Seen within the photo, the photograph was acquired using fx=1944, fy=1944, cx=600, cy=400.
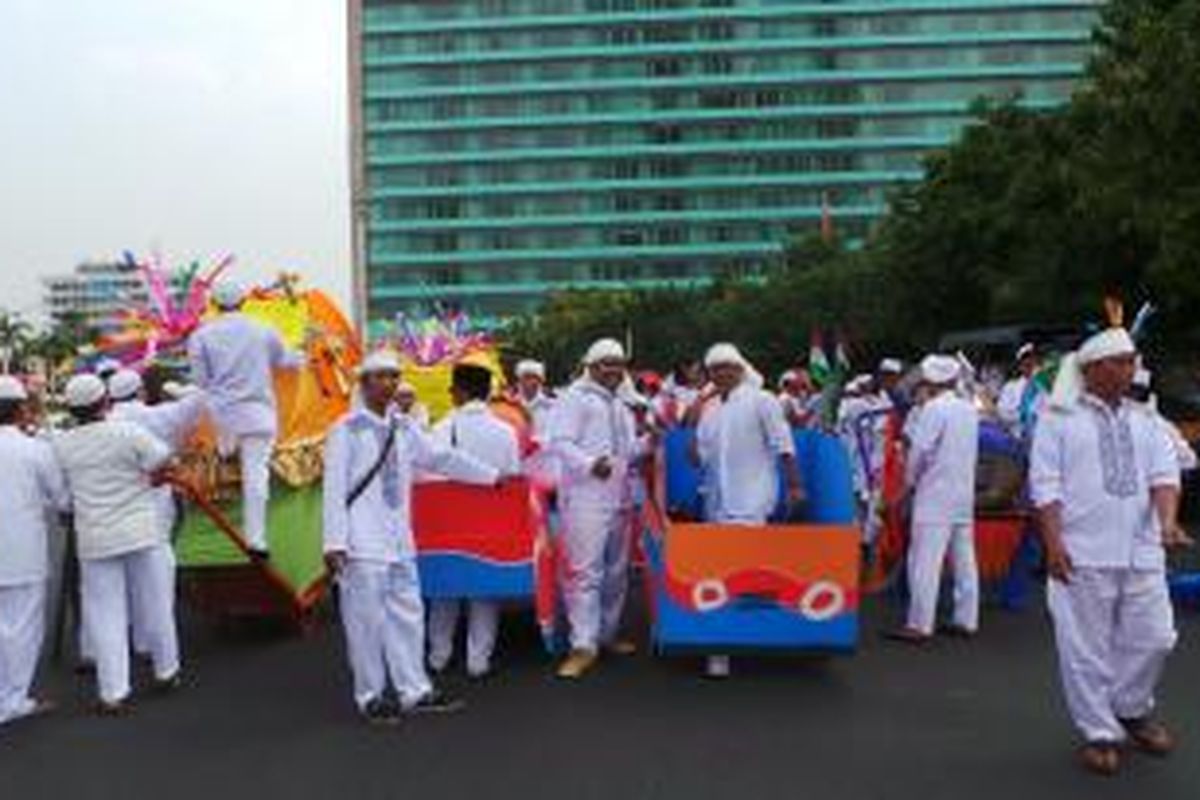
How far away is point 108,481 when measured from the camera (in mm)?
9969

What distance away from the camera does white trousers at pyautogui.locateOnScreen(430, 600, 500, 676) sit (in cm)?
1070

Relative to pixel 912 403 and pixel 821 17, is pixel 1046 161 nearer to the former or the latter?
pixel 912 403

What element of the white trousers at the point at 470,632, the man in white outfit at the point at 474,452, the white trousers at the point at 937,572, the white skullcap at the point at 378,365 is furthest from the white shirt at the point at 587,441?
the white trousers at the point at 937,572

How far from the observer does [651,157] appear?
13312 cm

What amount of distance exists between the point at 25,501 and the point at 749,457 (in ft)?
12.6

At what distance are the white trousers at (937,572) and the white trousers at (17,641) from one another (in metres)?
5.20

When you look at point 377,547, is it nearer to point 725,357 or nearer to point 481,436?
point 481,436

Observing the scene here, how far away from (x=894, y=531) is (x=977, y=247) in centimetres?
2940

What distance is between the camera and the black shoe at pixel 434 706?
375 inches

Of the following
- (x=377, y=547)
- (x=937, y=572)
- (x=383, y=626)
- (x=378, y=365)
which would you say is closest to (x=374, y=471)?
(x=377, y=547)

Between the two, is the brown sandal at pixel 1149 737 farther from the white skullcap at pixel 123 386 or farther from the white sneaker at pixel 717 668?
the white skullcap at pixel 123 386

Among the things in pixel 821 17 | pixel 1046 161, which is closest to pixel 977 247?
pixel 1046 161

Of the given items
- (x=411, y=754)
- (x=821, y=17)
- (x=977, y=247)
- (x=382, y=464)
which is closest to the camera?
(x=411, y=754)

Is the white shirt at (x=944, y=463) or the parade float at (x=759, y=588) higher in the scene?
the white shirt at (x=944, y=463)
